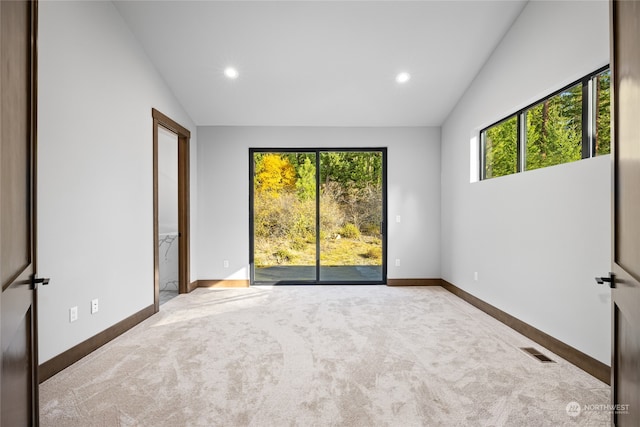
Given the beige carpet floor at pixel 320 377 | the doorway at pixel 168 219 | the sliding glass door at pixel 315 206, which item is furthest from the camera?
the sliding glass door at pixel 315 206

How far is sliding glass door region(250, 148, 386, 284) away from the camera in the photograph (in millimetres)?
5406

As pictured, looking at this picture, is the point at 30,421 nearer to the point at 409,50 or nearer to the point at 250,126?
the point at 409,50

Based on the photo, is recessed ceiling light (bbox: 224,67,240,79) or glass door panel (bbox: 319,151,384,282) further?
glass door panel (bbox: 319,151,384,282)

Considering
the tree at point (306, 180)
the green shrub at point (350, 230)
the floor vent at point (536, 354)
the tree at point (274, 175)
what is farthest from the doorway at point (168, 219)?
the floor vent at point (536, 354)

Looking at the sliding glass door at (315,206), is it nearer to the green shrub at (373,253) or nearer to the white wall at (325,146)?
the green shrub at (373,253)

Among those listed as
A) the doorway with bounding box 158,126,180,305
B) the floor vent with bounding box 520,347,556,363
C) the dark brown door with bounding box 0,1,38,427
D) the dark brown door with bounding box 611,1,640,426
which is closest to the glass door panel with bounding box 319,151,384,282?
the doorway with bounding box 158,126,180,305

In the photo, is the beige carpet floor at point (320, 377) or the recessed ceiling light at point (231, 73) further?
the recessed ceiling light at point (231, 73)

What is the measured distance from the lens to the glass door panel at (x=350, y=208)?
5.42m

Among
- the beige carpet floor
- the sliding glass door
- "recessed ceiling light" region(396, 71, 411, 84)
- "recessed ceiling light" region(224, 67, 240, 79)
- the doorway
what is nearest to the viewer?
the beige carpet floor

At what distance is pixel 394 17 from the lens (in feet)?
11.0

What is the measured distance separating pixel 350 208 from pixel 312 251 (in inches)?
36.3

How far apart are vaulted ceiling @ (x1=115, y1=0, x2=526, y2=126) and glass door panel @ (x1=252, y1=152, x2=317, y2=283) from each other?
28.4 inches

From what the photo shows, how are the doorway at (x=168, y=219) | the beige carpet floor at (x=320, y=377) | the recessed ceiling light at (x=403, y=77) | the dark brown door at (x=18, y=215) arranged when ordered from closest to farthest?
the dark brown door at (x=18, y=215), the beige carpet floor at (x=320, y=377), the recessed ceiling light at (x=403, y=77), the doorway at (x=168, y=219)

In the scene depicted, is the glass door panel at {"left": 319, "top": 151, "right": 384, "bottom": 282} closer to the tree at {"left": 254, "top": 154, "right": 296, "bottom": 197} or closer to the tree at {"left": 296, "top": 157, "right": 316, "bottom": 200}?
→ the tree at {"left": 296, "top": 157, "right": 316, "bottom": 200}
